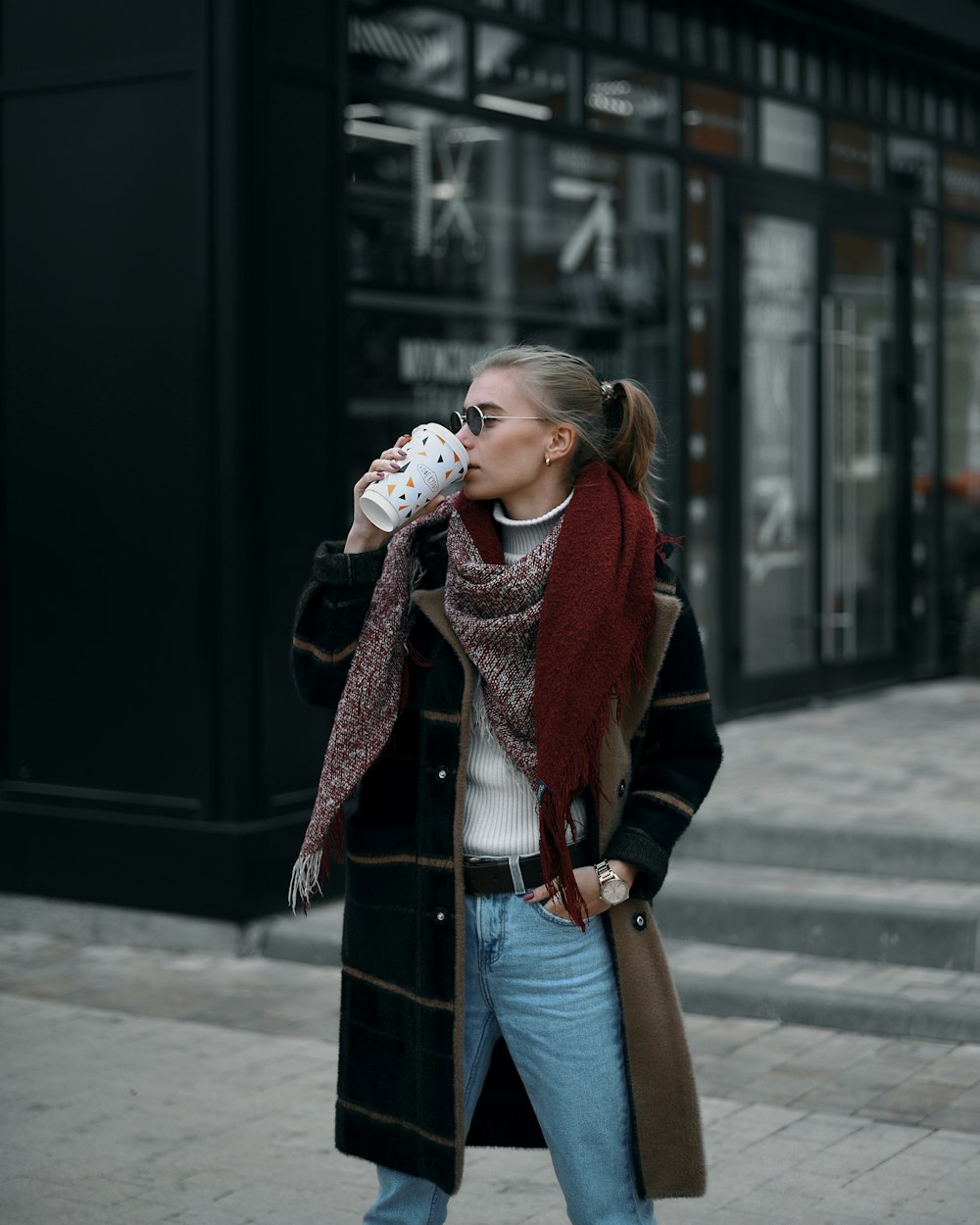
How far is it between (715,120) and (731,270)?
2.54ft

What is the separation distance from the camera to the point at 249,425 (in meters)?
6.50

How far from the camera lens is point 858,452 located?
10.9 m

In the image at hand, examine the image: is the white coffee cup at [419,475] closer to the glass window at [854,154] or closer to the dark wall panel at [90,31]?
the dark wall panel at [90,31]

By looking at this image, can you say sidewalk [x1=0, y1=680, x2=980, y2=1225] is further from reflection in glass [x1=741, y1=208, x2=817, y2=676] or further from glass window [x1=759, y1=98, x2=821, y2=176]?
glass window [x1=759, y1=98, x2=821, y2=176]

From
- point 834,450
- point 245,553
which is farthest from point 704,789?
point 834,450

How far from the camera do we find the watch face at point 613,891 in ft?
9.89

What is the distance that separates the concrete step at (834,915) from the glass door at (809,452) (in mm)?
3228

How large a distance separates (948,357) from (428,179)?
203 inches

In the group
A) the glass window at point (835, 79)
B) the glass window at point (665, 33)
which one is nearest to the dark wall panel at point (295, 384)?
the glass window at point (665, 33)

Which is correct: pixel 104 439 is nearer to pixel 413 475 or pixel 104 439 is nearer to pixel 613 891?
pixel 413 475

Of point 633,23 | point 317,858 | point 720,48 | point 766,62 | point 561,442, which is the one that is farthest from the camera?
point 766,62

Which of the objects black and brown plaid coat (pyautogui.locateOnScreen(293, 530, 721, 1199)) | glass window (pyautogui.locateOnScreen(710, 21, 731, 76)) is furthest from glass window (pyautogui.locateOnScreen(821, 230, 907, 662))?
black and brown plaid coat (pyautogui.locateOnScreen(293, 530, 721, 1199))

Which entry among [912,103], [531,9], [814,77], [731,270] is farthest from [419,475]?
[912,103]

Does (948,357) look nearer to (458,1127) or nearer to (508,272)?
(508,272)
